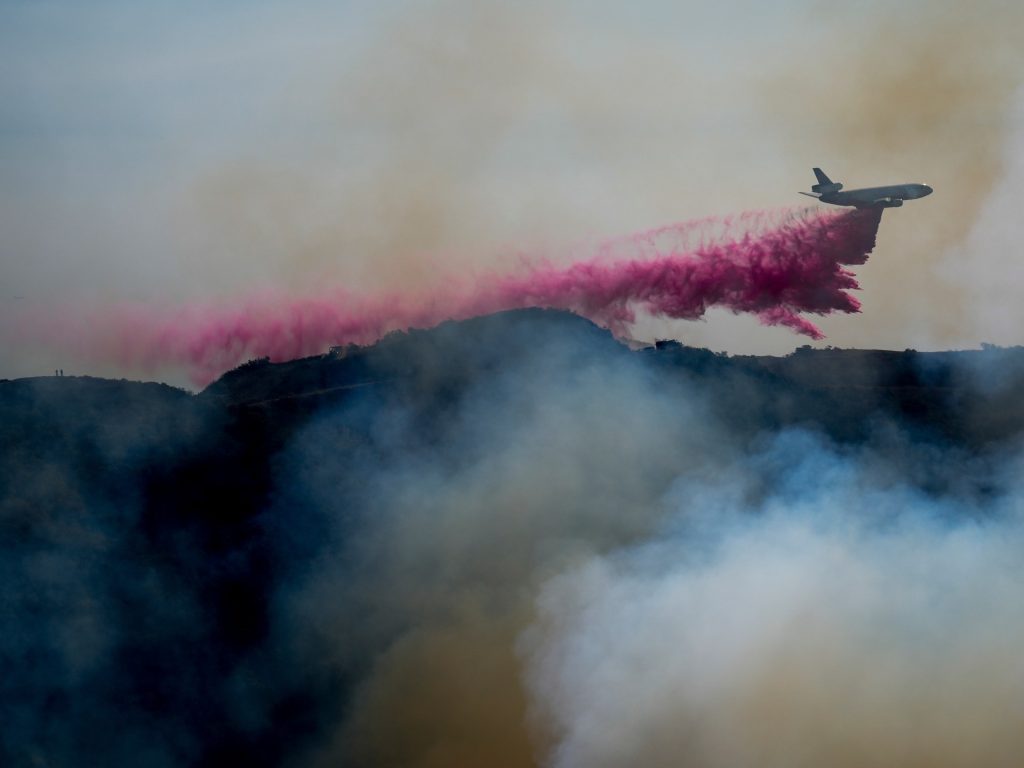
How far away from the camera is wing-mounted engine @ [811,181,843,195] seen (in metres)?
60.8

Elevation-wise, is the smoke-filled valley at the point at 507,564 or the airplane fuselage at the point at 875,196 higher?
the airplane fuselage at the point at 875,196

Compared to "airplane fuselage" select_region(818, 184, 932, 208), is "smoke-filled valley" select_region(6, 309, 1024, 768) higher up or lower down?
lower down

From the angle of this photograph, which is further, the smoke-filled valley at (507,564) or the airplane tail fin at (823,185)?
the airplane tail fin at (823,185)

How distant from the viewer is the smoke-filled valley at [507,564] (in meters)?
41.9

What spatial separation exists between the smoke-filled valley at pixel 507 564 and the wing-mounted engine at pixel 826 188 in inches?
298

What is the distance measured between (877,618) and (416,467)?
1436cm

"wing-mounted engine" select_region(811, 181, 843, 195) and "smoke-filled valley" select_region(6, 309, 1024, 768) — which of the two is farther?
"wing-mounted engine" select_region(811, 181, 843, 195)

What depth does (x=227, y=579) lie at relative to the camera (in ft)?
154

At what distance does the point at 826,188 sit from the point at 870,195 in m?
1.53

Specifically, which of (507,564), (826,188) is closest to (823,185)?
(826,188)

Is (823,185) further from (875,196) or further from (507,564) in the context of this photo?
(507,564)

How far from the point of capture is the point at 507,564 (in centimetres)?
4738

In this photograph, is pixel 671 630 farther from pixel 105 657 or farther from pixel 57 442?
pixel 57 442

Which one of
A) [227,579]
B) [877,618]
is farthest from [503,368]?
[877,618]
